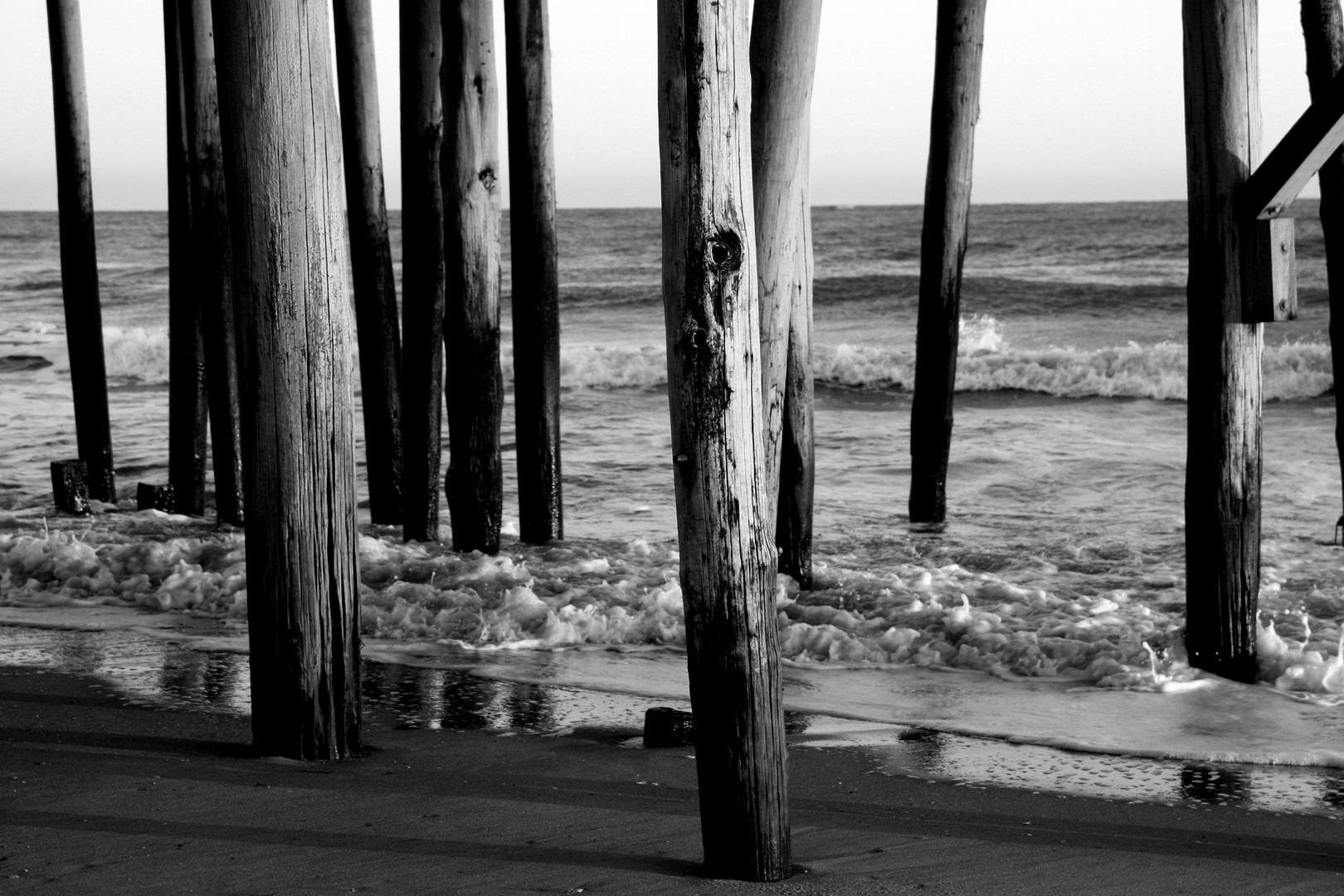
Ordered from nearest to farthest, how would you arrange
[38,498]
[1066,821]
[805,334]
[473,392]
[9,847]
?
[9,847]
[1066,821]
[805,334]
[473,392]
[38,498]

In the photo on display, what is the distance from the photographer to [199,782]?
3.06m

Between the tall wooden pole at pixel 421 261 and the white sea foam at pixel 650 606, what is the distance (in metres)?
0.35

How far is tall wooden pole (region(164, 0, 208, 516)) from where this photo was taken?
264 inches

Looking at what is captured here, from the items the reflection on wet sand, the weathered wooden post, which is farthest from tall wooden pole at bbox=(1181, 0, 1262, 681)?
the weathered wooden post

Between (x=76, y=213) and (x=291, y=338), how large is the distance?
5.17 meters

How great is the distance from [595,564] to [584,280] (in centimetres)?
2128

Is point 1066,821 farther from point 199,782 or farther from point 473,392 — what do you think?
point 473,392

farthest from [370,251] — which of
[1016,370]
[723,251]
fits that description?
[1016,370]

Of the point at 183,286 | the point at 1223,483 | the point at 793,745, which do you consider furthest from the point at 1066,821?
the point at 183,286

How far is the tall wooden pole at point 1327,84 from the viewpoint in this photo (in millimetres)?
5027

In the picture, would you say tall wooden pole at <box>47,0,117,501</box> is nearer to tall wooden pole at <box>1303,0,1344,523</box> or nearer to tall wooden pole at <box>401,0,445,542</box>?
tall wooden pole at <box>401,0,445,542</box>

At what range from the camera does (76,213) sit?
292 inches

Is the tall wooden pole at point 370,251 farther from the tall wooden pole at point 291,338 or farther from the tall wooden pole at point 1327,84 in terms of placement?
the tall wooden pole at point 1327,84

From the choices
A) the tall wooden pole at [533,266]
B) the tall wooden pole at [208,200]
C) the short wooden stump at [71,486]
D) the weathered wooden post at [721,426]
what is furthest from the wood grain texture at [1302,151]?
the short wooden stump at [71,486]
